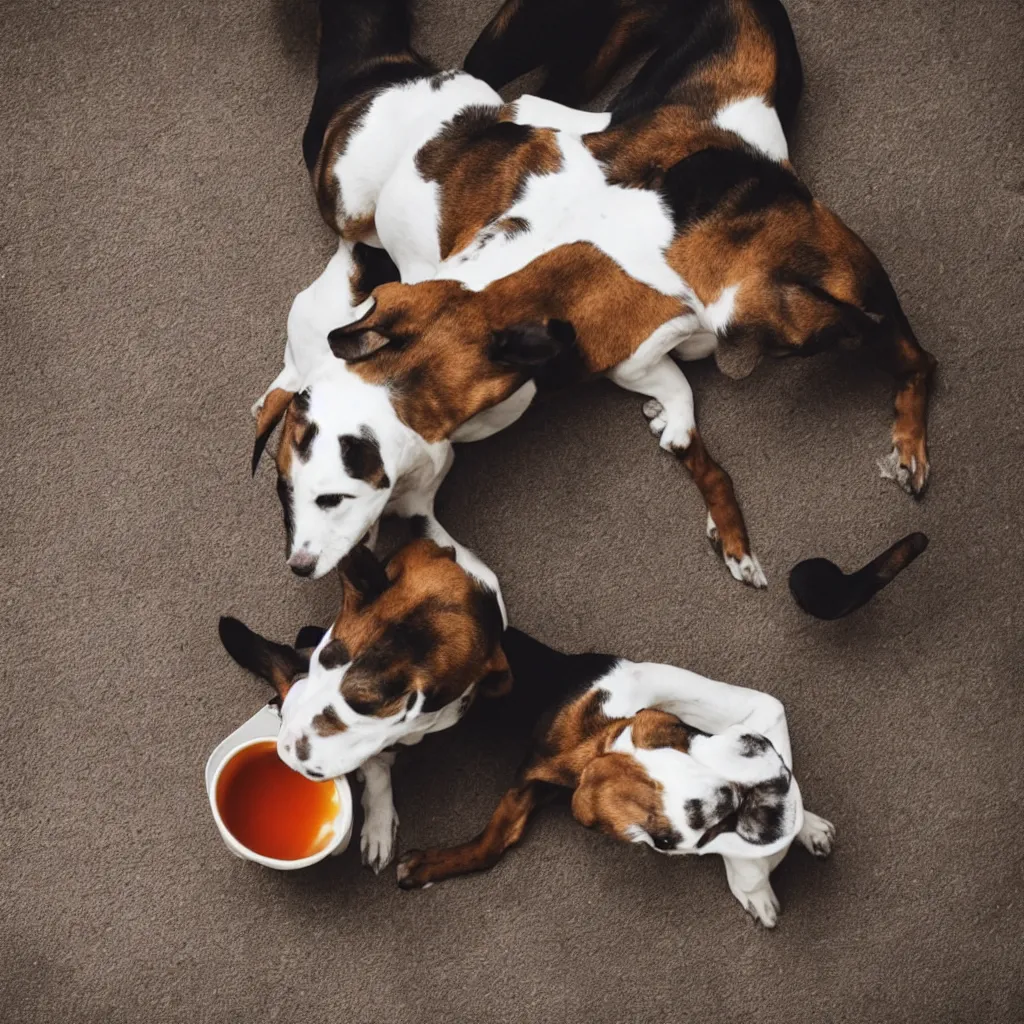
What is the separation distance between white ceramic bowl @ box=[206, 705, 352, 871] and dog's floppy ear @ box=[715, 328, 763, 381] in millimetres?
1406

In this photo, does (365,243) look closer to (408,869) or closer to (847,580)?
(847,580)

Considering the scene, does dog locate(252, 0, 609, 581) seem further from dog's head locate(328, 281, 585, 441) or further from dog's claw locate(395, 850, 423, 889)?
dog's claw locate(395, 850, 423, 889)

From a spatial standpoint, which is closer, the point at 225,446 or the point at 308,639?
the point at 308,639

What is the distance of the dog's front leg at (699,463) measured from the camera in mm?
2879

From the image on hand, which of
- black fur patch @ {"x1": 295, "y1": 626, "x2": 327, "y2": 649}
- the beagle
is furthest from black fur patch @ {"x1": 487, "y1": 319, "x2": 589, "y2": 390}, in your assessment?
black fur patch @ {"x1": 295, "y1": 626, "x2": 327, "y2": 649}

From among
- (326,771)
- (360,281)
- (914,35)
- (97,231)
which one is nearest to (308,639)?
(326,771)

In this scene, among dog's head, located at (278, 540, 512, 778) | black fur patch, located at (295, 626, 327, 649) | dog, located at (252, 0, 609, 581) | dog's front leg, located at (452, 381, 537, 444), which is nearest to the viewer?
dog's head, located at (278, 540, 512, 778)

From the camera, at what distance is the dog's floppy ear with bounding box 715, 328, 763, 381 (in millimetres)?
2686

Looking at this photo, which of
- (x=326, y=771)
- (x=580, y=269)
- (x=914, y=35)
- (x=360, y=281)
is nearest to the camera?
(x=326, y=771)

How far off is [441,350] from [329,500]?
0.42 m

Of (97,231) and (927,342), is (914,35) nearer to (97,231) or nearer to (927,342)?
(927,342)

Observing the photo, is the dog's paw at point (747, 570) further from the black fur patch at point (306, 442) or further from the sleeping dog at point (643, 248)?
the black fur patch at point (306, 442)

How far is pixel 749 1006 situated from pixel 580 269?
6.39 feet

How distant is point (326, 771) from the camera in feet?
7.69
